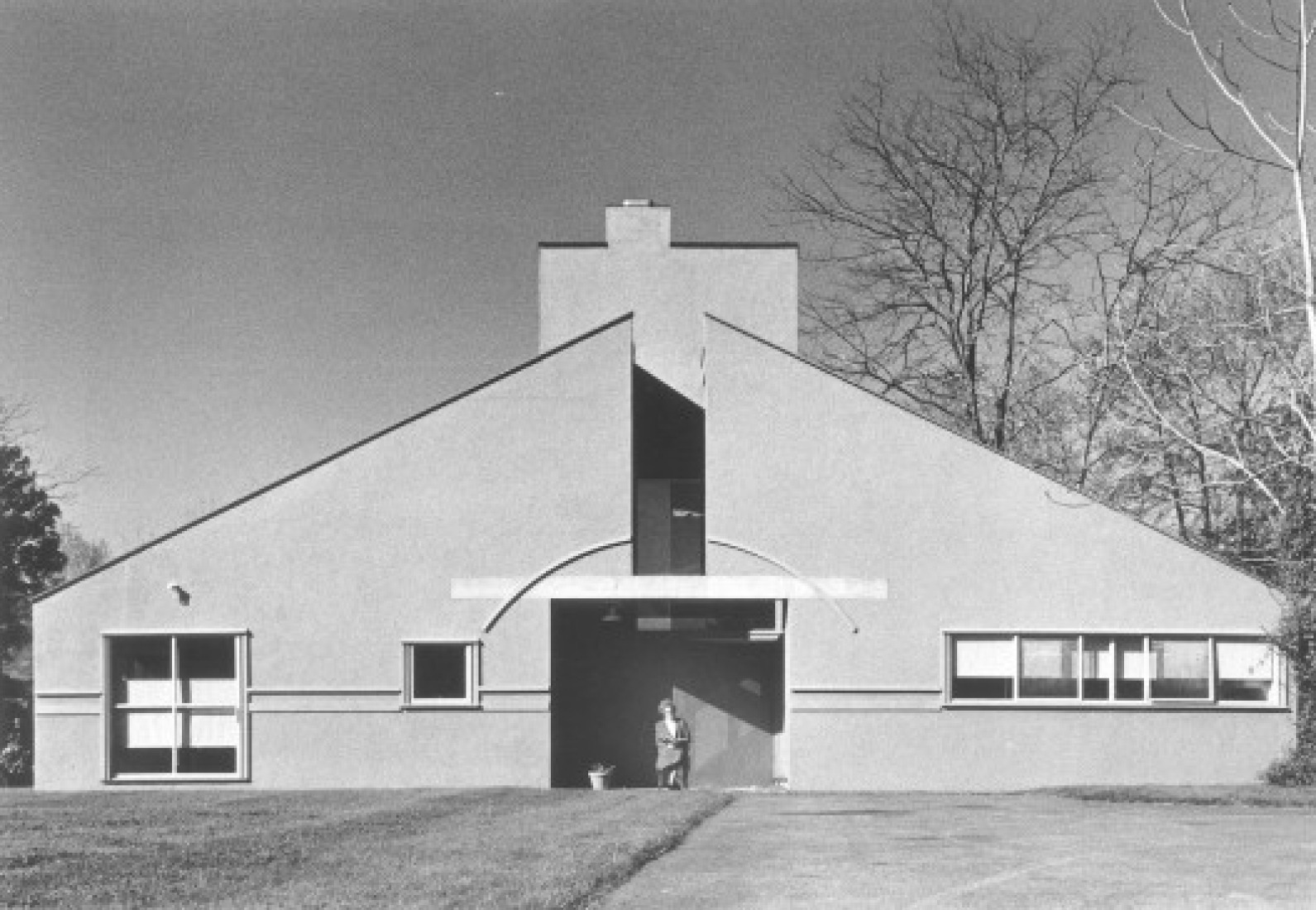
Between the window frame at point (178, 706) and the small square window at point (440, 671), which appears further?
the small square window at point (440, 671)

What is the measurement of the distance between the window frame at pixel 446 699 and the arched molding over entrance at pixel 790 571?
3.84 metres

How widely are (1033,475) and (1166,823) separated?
9.20 meters

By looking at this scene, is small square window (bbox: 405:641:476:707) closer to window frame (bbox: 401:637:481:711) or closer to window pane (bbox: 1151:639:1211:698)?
A: window frame (bbox: 401:637:481:711)

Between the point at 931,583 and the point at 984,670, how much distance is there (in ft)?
4.87

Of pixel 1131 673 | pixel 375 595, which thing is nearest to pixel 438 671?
pixel 375 595

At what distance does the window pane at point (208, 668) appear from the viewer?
2475 cm

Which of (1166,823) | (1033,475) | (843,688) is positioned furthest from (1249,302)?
(1166,823)

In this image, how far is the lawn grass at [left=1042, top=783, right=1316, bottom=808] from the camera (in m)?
20.2

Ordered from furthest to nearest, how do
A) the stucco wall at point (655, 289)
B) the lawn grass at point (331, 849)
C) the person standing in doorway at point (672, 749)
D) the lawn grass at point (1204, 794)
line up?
the stucco wall at point (655, 289)
the person standing in doorway at point (672, 749)
the lawn grass at point (1204, 794)
the lawn grass at point (331, 849)

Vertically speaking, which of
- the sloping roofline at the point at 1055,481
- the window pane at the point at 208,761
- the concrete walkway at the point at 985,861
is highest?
the sloping roofline at the point at 1055,481

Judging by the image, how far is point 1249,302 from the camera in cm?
2859

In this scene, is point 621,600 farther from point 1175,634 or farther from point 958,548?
point 1175,634

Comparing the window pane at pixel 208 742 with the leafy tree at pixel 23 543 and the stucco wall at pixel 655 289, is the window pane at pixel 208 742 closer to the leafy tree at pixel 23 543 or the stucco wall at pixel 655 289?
the stucco wall at pixel 655 289

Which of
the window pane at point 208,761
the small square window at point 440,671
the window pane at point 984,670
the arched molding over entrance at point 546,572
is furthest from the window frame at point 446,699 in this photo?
the window pane at point 984,670
